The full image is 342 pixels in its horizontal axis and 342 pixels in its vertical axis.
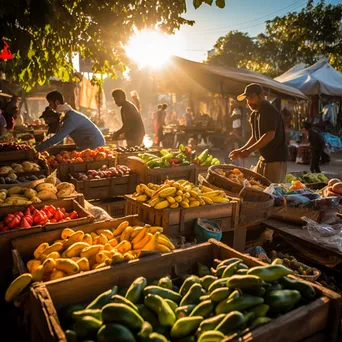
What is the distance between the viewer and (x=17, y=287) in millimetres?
2363

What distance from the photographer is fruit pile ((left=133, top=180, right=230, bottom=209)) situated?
3.76 meters

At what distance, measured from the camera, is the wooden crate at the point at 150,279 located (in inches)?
70.9

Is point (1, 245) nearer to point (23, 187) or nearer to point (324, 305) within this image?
point (23, 187)

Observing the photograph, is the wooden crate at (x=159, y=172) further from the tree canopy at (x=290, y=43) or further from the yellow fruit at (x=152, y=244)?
the tree canopy at (x=290, y=43)

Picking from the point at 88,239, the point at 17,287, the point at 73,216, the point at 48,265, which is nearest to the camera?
the point at 17,287

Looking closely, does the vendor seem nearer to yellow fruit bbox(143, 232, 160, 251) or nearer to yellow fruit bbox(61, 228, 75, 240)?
yellow fruit bbox(61, 228, 75, 240)

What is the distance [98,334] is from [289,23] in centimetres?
2434

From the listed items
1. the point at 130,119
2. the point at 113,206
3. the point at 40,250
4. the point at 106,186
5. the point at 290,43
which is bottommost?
the point at 113,206

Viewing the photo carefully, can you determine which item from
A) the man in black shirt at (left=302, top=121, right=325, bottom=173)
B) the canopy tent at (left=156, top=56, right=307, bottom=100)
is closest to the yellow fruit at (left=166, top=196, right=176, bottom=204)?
the man in black shirt at (left=302, top=121, right=325, bottom=173)

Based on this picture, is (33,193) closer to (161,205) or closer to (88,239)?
(88,239)

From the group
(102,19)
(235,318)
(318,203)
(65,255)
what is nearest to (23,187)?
(65,255)

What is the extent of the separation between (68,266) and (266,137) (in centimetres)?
407

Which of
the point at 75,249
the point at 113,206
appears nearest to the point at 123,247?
the point at 75,249

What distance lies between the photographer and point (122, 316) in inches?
68.9
